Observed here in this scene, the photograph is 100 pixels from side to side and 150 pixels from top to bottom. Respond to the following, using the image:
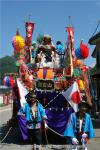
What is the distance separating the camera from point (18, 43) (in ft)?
54.6

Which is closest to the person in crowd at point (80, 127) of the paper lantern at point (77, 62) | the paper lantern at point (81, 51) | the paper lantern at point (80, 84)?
the paper lantern at point (80, 84)

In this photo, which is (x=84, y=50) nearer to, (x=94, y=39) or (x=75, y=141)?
(x=75, y=141)

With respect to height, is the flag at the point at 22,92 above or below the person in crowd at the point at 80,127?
above

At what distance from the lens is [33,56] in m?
16.5

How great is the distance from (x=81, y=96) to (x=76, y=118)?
5833mm

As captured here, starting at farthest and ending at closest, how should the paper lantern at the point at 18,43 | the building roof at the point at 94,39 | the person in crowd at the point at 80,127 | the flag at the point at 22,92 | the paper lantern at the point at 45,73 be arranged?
the building roof at the point at 94,39, the paper lantern at the point at 18,43, the paper lantern at the point at 45,73, the flag at the point at 22,92, the person in crowd at the point at 80,127

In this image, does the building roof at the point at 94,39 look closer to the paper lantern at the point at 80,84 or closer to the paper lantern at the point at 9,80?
the paper lantern at the point at 9,80

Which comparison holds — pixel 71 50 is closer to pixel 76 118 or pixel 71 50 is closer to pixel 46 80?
pixel 46 80

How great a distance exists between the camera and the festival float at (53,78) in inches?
535

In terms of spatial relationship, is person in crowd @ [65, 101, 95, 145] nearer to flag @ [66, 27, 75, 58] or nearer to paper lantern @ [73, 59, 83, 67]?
paper lantern @ [73, 59, 83, 67]

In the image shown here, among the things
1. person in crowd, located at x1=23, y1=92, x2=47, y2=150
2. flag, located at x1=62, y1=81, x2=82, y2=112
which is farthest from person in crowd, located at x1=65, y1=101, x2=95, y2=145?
flag, located at x1=62, y1=81, x2=82, y2=112

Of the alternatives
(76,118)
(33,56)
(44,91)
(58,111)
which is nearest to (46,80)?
(44,91)

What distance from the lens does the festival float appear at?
13.6 meters

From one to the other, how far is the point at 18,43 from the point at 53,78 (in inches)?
114
